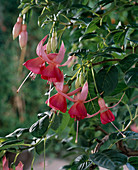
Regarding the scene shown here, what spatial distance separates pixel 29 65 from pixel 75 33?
0.33m

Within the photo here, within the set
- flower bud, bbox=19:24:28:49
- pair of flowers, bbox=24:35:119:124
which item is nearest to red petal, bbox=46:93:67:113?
pair of flowers, bbox=24:35:119:124

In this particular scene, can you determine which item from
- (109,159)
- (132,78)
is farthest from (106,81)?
(109,159)

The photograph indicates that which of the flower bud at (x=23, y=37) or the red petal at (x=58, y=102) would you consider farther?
the flower bud at (x=23, y=37)

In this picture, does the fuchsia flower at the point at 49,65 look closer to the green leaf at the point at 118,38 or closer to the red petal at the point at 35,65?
the red petal at the point at 35,65

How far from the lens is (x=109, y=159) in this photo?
38 cm

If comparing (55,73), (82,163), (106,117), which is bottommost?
(82,163)

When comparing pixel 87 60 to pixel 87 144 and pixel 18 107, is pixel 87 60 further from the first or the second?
pixel 18 107

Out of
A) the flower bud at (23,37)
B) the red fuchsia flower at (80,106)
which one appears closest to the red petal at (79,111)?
the red fuchsia flower at (80,106)

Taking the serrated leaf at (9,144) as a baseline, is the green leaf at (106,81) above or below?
above

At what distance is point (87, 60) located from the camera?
0.46m

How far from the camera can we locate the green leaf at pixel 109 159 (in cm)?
36

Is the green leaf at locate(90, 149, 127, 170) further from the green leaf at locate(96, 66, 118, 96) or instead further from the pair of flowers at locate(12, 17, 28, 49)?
the pair of flowers at locate(12, 17, 28, 49)

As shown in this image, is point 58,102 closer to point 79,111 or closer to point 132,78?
point 79,111

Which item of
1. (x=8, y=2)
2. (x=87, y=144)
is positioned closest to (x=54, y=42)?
(x=87, y=144)
